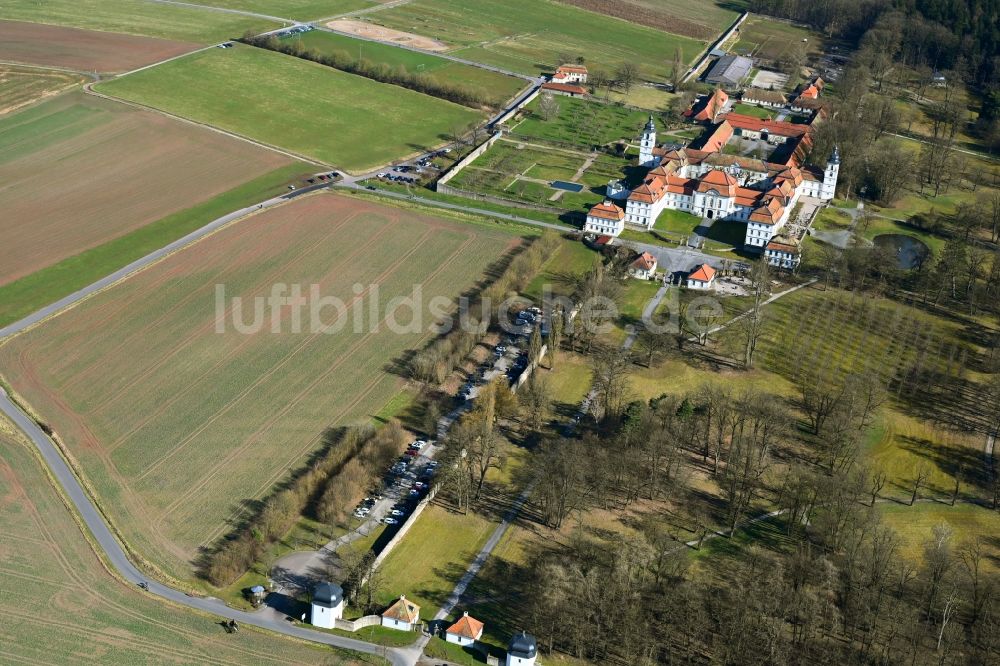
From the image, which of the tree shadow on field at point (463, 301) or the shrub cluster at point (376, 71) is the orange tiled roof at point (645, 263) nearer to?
the tree shadow on field at point (463, 301)

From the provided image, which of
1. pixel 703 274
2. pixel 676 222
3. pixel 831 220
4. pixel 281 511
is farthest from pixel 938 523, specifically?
pixel 831 220

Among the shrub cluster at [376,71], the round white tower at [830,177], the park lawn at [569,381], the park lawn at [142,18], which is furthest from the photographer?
the park lawn at [142,18]

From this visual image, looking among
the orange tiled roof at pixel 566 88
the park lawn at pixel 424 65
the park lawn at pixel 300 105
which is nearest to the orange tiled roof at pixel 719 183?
the park lawn at pixel 300 105

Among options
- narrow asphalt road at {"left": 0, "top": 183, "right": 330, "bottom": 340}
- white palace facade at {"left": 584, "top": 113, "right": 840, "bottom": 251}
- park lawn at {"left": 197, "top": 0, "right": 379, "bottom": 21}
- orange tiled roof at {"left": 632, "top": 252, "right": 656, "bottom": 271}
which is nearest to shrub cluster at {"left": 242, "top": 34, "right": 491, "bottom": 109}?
park lawn at {"left": 197, "top": 0, "right": 379, "bottom": 21}

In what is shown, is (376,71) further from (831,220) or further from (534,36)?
(831,220)

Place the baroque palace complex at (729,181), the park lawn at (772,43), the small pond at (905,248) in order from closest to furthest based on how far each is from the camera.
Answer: the small pond at (905,248)
the baroque palace complex at (729,181)
the park lawn at (772,43)
